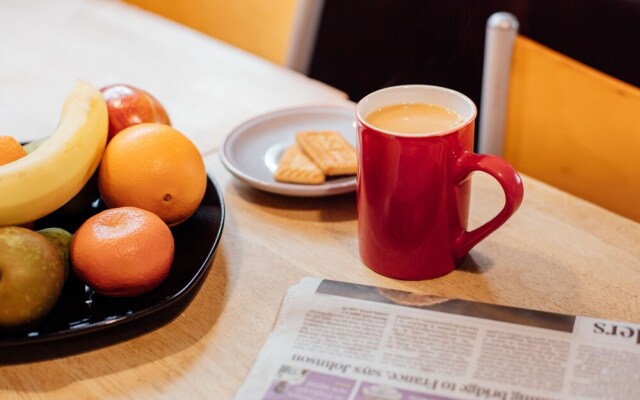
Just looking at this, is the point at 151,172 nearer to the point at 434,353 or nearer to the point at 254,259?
the point at 254,259

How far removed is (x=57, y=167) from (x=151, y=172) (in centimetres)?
9

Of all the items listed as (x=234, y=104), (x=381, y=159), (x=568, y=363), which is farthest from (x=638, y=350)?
(x=234, y=104)

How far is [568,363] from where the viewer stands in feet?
2.04

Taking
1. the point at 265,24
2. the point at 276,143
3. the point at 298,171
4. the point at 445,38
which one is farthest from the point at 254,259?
the point at 445,38

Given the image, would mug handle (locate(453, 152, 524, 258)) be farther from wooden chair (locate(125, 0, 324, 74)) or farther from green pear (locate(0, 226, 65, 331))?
wooden chair (locate(125, 0, 324, 74))

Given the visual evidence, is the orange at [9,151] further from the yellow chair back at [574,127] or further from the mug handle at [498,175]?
the yellow chair back at [574,127]

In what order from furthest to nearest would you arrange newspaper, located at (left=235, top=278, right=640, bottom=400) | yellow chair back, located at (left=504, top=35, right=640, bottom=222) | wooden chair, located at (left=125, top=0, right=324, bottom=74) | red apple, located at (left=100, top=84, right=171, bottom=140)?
wooden chair, located at (left=125, top=0, right=324, bottom=74) < yellow chair back, located at (left=504, top=35, right=640, bottom=222) < red apple, located at (left=100, top=84, right=171, bottom=140) < newspaper, located at (left=235, top=278, right=640, bottom=400)

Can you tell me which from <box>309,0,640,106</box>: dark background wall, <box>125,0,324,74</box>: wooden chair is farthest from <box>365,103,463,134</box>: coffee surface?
<box>309,0,640,106</box>: dark background wall

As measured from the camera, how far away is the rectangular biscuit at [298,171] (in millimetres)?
897

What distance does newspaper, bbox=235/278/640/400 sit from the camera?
23.8 inches

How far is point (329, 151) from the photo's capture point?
0.93 metres

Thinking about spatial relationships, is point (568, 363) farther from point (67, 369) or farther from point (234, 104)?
point (234, 104)

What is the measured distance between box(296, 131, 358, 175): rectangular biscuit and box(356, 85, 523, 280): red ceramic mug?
5.7 inches

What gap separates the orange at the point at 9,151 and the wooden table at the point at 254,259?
0.20 m
